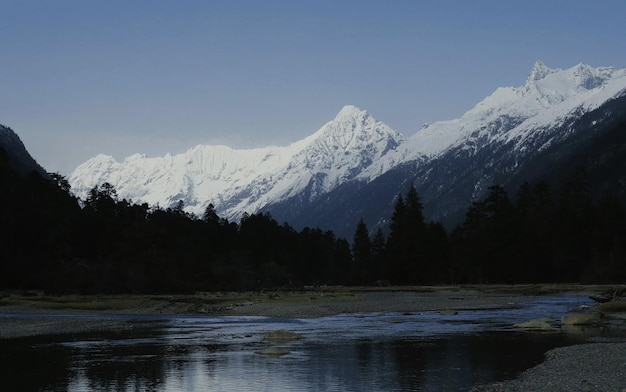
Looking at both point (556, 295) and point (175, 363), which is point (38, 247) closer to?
point (556, 295)

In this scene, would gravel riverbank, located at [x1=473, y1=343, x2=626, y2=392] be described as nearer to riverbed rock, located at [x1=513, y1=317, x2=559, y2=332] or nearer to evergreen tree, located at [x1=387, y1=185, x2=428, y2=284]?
riverbed rock, located at [x1=513, y1=317, x2=559, y2=332]

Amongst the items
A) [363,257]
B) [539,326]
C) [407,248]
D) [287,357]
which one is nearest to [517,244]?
[407,248]

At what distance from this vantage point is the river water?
34.7 meters

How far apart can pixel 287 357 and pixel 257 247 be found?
427 feet

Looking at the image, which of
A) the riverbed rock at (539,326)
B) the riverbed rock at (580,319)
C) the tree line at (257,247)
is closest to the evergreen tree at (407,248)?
the tree line at (257,247)

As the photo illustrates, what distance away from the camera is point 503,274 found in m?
146

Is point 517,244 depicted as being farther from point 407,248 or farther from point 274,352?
point 274,352

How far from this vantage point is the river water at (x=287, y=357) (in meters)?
34.7

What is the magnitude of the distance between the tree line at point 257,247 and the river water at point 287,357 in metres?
62.3

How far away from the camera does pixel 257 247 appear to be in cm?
17238

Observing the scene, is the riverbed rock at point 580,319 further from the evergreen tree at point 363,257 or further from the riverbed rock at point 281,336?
the evergreen tree at point 363,257

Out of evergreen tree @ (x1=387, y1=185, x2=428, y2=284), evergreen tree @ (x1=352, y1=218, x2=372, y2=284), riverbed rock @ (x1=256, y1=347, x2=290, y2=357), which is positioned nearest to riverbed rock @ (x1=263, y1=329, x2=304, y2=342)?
riverbed rock @ (x1=256, y1=347, x2=290, y2=357)

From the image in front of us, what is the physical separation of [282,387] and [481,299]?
7059 cm

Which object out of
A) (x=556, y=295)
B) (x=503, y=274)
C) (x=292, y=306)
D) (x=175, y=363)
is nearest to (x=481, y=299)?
(x=556, y=295)
